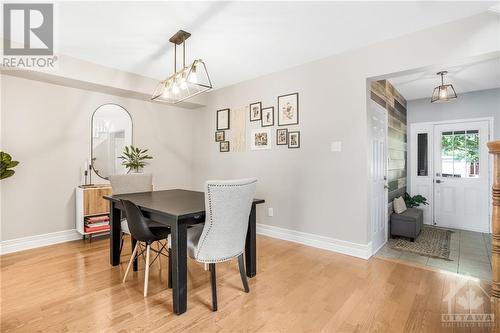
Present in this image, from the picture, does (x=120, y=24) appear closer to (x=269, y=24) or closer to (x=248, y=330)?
(x=269, y=24)

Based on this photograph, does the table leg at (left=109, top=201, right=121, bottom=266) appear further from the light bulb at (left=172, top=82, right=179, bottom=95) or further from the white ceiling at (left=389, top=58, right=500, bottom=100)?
the white ceiling at (left=389, top=58, right=500, bottom=100)

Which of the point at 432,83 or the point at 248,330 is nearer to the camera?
the point at 248,330

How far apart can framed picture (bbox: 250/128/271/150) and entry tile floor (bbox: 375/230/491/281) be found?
2089mm

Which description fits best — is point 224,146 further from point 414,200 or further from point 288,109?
point 414,200

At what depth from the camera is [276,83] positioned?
12.4ft

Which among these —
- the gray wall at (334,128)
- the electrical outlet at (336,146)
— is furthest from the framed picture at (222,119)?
the electrical outlet at (336,146)

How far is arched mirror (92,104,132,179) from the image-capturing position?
3.87 m

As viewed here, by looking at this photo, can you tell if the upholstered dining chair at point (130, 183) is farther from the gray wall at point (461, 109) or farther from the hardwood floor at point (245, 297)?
the gray wall at point (461, 109)

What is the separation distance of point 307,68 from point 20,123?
3752 mm

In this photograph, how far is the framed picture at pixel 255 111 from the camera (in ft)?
13.1

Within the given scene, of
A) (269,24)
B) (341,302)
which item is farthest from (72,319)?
(269,24)

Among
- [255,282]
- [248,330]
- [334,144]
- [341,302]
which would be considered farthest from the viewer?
[334,144]

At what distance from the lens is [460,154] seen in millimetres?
4477

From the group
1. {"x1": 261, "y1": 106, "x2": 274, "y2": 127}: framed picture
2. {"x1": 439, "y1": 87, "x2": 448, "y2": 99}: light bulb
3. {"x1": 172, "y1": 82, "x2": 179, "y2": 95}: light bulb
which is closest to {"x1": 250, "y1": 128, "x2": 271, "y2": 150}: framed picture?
{"x1": 261, "y1": 106, "x2": 274, "y2": 127}: framed picture
